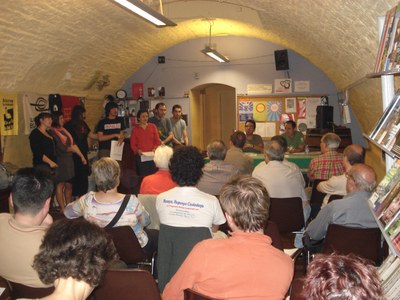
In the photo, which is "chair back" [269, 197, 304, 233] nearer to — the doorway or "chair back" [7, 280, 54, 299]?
"chair back" [7, 280, 54, 299]

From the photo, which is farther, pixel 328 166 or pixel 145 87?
pixel 145 87

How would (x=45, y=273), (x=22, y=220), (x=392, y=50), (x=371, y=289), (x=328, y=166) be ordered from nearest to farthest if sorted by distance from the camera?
1. (x=371, y=289)
2. (x=45, y=273)
3. (x=22, y=220)
4. (x=392, y=50)
5. (x=328, y=166)

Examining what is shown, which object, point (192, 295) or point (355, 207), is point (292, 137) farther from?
point (192, 295)

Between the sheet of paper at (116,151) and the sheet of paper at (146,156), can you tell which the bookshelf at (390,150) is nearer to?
the sheet of paper at (146,156)

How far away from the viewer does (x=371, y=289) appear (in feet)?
4.33

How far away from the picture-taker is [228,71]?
10.5 m

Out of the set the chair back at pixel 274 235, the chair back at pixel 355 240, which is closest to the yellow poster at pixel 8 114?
the chair back at pixel 274 235

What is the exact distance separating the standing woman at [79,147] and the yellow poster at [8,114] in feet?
2.68

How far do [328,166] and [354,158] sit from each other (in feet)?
3.19

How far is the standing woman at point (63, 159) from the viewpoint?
21.5 feet

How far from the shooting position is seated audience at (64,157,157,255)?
3293mm

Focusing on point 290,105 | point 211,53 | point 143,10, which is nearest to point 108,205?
point 143,10

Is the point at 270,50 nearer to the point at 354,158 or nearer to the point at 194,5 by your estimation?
the point at 194,5

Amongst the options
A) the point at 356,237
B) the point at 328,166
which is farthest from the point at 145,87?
the point at 356,237
